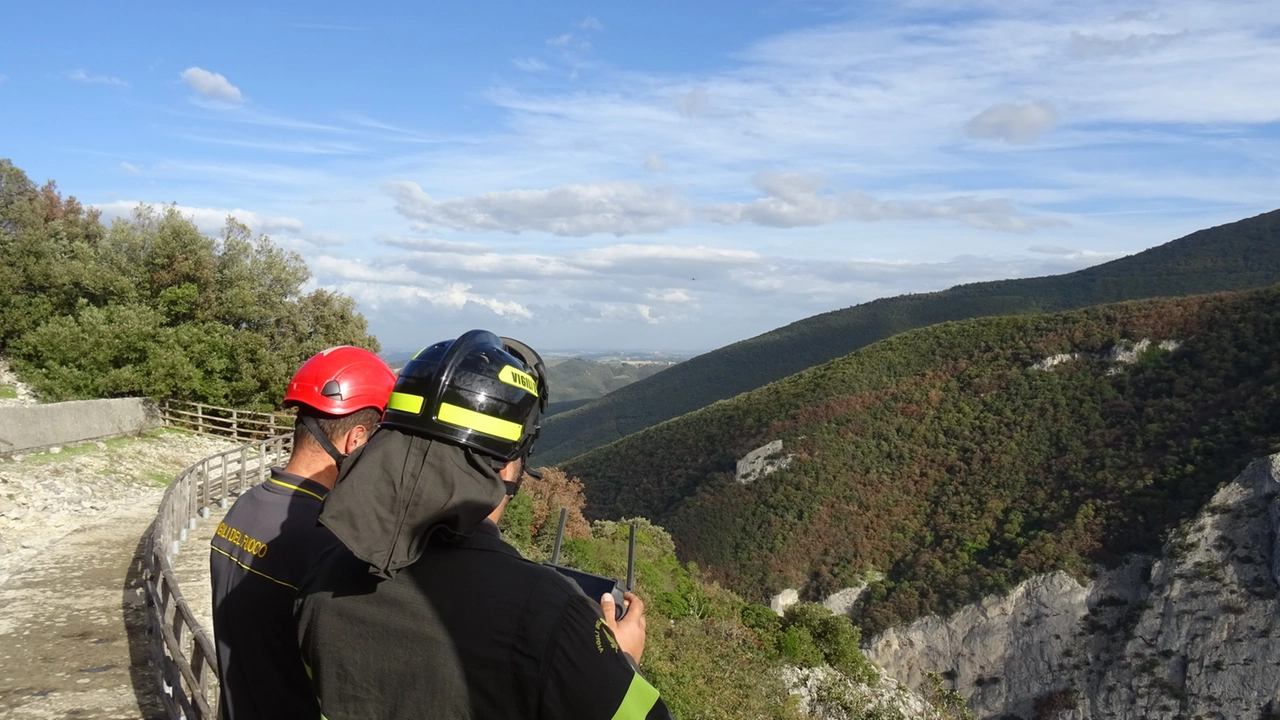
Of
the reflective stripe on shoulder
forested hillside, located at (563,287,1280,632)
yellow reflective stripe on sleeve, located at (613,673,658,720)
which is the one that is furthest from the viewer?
forested hillside, located at (563,287,1280,632)

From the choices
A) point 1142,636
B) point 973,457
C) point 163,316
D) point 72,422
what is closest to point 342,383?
point 72,422

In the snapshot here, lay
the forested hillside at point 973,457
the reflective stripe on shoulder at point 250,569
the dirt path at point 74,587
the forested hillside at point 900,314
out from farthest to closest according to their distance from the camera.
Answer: the forested hillside at point 900,314
the forested hillside at point 973,457
the dirt path at point 74,587
the reflective stripe on shoulder at point 250,569

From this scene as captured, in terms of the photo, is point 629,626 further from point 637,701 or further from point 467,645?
point 467,645

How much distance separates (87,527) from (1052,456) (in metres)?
52.2

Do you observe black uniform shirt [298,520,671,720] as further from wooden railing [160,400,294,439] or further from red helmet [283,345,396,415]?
wooden railing [160,400,294,439]

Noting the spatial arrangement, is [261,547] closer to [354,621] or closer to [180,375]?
[354,621]

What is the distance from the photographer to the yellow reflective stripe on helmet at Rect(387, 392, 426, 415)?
1.79 metres

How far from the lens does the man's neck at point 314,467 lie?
115 inches

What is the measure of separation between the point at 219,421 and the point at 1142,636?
41.8 meters

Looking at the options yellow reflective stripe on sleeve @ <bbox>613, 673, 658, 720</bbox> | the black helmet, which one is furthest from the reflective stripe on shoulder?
yellow reflective stripe on sleeve @ <bbox>613, 673, 658, 720</bbox>

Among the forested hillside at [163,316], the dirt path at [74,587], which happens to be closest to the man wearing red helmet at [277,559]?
the dirt path at [74,587]

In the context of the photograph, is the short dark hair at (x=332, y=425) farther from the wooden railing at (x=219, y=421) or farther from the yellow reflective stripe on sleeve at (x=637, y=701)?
the wooden railing at (x=219, y=421)

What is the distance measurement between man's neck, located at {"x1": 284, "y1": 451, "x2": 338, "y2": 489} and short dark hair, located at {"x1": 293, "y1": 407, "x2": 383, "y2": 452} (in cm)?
4

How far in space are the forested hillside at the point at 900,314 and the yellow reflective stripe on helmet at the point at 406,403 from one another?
94.3 meters
